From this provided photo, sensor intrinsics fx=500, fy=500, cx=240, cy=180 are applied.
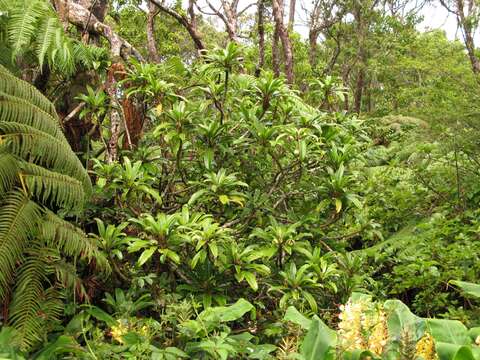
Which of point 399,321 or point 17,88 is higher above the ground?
point 17,88

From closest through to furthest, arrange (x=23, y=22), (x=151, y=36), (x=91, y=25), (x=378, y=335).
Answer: (x=378, y=335), (x=23, y=22), (x=91, y=25), (x=151, y=36)

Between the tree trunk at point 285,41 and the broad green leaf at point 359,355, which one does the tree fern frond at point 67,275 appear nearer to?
the broad green leaf at point 359,355

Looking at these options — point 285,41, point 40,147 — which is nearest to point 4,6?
point 40,147

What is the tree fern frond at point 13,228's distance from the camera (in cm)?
206

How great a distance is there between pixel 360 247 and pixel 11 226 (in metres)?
3.56

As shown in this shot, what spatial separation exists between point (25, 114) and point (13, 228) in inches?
21.7

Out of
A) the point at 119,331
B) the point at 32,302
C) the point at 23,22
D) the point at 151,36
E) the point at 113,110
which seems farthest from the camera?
the point at 151,36

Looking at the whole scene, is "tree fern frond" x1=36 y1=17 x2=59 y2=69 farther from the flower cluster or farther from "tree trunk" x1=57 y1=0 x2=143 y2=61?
the flower cluster

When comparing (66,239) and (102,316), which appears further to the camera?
(102,316)

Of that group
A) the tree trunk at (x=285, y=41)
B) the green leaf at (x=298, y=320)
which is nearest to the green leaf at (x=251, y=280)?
the green leaf at (x=298, y=320)

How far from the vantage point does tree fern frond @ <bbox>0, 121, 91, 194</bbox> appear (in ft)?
7.32

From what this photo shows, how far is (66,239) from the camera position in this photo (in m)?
2.26

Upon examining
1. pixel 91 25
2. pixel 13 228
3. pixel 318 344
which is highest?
pixel 91 25

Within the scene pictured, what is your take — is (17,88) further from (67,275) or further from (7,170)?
(67,275)
